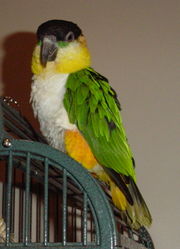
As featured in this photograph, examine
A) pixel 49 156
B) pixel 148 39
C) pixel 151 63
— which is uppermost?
pixel 148 39

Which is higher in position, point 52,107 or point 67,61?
point 67,61

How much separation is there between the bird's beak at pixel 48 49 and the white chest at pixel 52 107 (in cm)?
4

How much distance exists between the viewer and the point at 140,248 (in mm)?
910

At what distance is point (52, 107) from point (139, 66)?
2.57 feet

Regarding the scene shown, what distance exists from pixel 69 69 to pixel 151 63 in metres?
0.72

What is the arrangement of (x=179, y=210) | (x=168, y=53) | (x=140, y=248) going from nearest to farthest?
(x=140, y=248), (x=179, y=210), (x=168, y=53)

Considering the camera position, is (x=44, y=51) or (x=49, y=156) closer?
(x=49, y=156)

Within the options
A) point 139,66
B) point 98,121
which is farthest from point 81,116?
point 139,66

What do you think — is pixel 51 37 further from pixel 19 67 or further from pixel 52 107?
pixel 19 67

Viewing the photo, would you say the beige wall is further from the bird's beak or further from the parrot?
the bird's beak

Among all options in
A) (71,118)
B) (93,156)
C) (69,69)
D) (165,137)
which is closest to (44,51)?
(69,69)

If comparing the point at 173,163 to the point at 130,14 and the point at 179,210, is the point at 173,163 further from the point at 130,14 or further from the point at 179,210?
the point at 130,14

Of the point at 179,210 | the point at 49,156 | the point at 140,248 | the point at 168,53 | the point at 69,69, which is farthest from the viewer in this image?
the point at 168,53

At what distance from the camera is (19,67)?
1.74m
